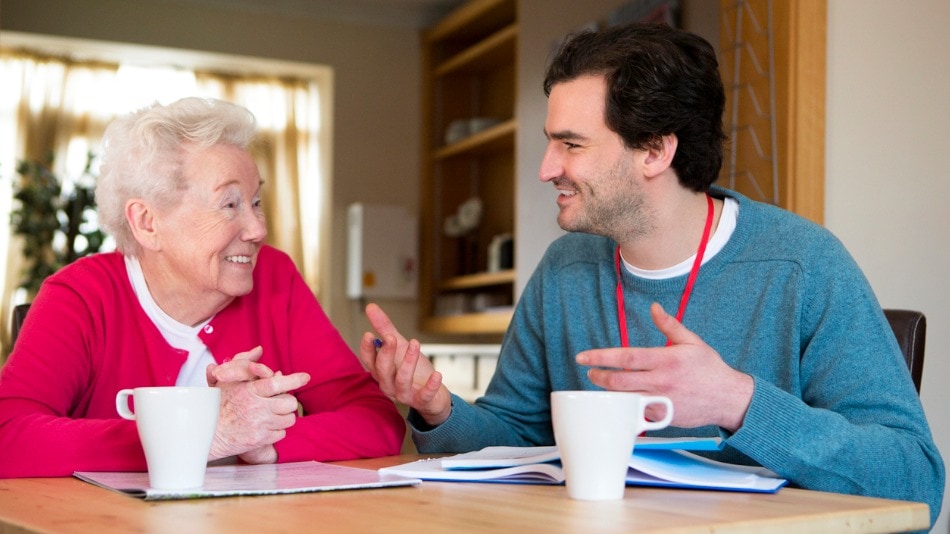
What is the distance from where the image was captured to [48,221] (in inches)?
216

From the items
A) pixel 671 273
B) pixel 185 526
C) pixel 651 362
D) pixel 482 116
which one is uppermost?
pixel 482 116

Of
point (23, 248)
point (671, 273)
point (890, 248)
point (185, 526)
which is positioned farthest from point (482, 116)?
point (185, 526)

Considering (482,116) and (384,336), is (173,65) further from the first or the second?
(384,336)

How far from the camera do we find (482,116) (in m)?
6.07

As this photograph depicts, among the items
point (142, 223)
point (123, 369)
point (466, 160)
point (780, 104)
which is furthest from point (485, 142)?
point (123, 369)

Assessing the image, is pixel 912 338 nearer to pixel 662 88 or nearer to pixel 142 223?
pixel 662 88

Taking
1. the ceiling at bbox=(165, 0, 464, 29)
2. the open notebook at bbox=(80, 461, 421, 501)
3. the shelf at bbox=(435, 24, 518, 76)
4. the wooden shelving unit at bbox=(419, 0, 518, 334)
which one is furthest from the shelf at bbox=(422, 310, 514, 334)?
the open notebook at bbox=(80, 461, 421, 501)

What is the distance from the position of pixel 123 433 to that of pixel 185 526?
525 mm

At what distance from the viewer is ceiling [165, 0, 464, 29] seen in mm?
5742

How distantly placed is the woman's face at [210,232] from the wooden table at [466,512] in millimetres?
766

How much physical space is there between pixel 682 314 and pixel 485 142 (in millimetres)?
3879

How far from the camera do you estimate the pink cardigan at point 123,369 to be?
135cm

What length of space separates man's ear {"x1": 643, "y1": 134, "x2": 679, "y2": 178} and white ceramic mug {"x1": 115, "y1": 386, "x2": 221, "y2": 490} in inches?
37.0

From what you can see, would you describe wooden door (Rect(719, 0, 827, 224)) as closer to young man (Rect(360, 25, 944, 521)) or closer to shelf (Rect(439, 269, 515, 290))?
young man (Rect(360, 25, 944, 521))
